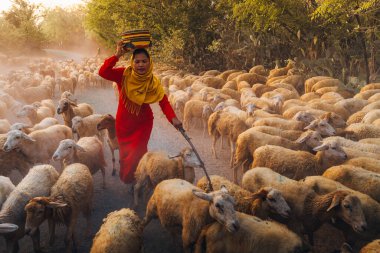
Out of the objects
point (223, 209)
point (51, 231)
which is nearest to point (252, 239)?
point (223, 209)

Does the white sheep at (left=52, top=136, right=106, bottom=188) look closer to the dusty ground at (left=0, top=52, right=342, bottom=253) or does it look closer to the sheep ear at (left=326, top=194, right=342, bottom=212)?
the dusty ground at (left=0, top=52, right=342, bottom=253)

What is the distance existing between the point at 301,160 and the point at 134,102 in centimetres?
305

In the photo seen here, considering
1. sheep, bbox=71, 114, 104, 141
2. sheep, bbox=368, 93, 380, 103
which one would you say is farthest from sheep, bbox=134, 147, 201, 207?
sheep, bbox=368, 93, 380, 103

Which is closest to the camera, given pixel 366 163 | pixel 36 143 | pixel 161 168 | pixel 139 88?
pixel 139 88

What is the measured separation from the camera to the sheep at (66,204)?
Answer: 12.4 ft

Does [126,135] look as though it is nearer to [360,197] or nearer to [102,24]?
[360,197]

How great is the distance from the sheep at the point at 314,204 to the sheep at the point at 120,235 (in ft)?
6.40

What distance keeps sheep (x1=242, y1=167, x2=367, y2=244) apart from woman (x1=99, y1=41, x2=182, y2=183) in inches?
68.5

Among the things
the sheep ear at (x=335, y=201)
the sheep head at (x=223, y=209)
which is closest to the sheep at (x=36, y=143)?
the sheep head at (x=223, y=209)

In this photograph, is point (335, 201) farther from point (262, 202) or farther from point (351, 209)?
point (262, 202)

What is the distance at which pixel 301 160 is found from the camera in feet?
17.3

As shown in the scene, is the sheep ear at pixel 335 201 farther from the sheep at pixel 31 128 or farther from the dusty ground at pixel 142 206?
the sheep at pixel 31 128

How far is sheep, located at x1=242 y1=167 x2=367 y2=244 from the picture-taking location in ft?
12.4

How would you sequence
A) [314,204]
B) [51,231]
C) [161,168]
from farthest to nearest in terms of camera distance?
[161,168] < [51,231] < [314,204]
